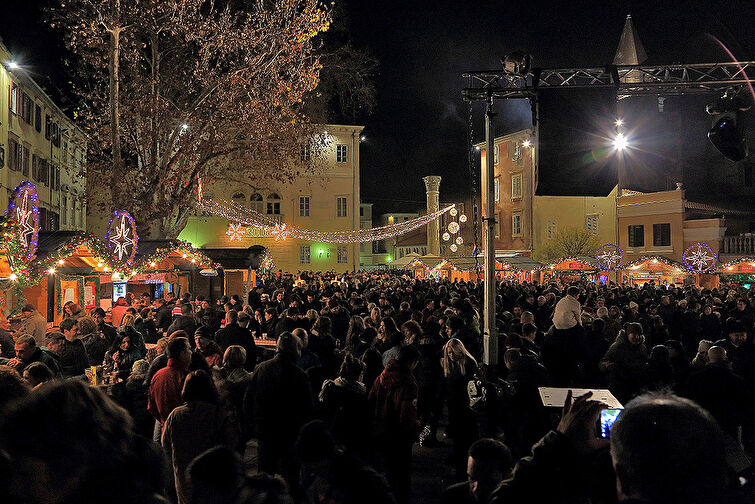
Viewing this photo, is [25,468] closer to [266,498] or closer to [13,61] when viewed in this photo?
[266,498]

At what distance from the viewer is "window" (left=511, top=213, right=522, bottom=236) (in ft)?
156

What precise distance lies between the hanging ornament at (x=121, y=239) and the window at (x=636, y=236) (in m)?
31.9

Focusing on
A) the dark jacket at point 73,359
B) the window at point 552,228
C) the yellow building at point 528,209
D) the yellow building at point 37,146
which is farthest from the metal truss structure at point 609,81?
the window at point 552,228

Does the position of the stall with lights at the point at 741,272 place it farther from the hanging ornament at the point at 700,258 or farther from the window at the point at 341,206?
the window at the point at 341,206

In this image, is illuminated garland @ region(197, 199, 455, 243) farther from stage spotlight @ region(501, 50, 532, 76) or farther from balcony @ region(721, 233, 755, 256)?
stage spotlight @ region(501, 50, 532, 76)

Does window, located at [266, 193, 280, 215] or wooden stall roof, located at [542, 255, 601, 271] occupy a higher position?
window, located at [266, 193, 280, 215]

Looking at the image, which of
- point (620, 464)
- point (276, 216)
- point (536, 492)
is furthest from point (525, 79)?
point (276, 216)

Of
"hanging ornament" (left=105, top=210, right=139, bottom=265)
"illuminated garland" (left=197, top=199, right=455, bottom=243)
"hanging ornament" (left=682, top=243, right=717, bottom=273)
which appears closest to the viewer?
"hanging ornament" (left=105, top=210, right=139, bottom=265)

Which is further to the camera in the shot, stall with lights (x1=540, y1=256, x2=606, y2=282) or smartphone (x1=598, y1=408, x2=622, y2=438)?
stall with lights (x1=540, y1=256, x2=606, y2=282)

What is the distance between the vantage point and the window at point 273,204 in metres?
43.0

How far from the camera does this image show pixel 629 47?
145 feet

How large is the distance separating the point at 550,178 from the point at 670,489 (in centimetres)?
664

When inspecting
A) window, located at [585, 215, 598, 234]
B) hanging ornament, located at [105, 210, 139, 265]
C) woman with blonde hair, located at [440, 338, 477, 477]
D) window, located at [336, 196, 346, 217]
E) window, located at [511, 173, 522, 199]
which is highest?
window, located at [511, 173, 522, 199]

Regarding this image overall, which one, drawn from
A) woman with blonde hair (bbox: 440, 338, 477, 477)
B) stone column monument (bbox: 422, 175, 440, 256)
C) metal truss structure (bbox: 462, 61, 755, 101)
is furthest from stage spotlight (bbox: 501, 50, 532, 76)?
stone column monument (bbox: 422, 175, 440, 256)
